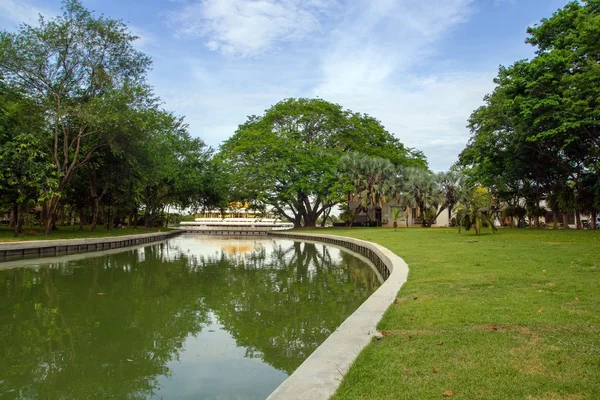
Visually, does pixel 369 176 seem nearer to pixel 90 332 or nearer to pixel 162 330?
pixel 162 330

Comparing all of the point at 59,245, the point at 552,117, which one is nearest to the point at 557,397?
the point at 552,117

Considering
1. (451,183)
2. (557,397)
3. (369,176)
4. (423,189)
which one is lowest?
(557,397)

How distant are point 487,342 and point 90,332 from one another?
5.64m

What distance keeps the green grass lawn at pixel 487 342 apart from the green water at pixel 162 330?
140 centimetres

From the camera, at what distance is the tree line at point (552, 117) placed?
1841 centimetres

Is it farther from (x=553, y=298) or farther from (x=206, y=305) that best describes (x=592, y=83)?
(x=206, y=305)

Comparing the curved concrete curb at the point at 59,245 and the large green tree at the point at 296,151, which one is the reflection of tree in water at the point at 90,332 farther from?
the large green tree at the point at 296,151

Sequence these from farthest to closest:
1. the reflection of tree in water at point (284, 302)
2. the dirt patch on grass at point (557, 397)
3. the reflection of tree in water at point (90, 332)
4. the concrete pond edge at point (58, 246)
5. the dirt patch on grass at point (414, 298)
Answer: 1. the concrete pond edge at point (58, 246)
2. the dirt patch on grass at point (414, 298)
3. the reflection of tree in water at point (284, 302)
4. the reflection of tree in water at point (90, 332)
5. the dirt patch on grass at point (557, 397)

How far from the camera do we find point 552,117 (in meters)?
20.1

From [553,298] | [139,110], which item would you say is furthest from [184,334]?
[139,110]

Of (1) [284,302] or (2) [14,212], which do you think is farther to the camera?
(2) [14,212]

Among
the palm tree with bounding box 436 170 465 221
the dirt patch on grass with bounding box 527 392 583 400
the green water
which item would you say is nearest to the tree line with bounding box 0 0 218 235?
the green water

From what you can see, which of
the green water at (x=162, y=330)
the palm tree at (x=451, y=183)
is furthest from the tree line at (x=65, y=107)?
the palm tree at (x=451, y=183)

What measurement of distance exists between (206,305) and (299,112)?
110ft
